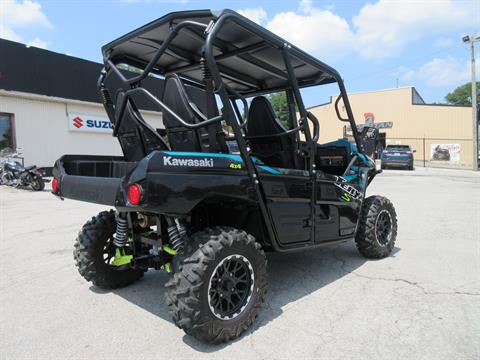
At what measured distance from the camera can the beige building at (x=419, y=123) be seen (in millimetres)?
38094

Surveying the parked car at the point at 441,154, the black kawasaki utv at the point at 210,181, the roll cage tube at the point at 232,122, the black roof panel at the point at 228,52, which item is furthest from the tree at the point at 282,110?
the parked car at the point at 441,154

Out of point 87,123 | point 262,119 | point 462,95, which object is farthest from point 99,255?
point 462,95

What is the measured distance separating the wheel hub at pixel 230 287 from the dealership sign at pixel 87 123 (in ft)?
56.3

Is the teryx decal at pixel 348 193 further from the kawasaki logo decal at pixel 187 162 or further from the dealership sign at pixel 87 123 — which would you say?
the dealership sign at pixel 87 123

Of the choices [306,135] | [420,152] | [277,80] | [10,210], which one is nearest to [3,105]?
[10,210]

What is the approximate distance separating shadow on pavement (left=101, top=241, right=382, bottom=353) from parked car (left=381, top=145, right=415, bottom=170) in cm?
2108

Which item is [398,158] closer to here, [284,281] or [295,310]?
[284,281]

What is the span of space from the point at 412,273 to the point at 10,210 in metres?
8.62

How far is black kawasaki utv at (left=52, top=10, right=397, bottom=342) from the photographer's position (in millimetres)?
2770

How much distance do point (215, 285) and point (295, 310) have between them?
926 millimetres

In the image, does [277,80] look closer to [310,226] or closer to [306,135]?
[306,135]

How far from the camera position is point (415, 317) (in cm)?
326

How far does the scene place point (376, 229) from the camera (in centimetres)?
481

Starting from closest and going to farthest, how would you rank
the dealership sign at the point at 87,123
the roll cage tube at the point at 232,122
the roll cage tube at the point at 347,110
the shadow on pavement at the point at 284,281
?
the roll cage tube at the point at 232,122 → the shadow on pavement at the point at 284,281 → the roll cage tube at the point at 347,110 → the dealership sign at the point at 87,123
